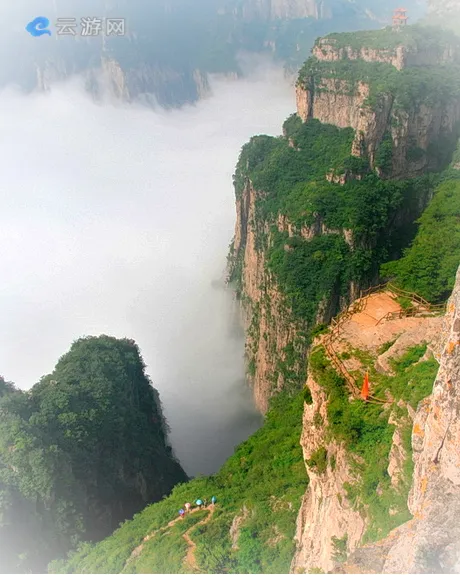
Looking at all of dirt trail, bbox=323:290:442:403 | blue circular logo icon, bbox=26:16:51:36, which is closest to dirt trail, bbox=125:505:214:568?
dirt trail, bbox=323:290:442:403

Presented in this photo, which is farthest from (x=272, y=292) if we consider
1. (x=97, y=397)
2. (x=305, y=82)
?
(x=305, y=82)

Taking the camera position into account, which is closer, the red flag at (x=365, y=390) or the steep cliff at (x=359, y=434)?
the steep cliff at (x=359, y=434)

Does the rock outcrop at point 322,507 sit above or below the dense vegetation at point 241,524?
above

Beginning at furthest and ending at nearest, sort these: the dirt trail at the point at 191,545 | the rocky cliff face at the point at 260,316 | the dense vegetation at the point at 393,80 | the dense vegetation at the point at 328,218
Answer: the dense vegetation at the point at 393,80 → the rocky cliff face at the point at 260,316 → the dense vegetation at the point at 328,218 → the dirt trail at the point at 191,545

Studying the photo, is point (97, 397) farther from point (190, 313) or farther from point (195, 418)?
point (190, 313)

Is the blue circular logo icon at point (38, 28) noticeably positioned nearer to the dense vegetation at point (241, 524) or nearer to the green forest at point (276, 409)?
the green forest at point (276, 409)

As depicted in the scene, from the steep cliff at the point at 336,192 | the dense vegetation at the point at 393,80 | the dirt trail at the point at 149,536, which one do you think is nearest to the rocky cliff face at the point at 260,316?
the steep cliff at the point at 336,192
